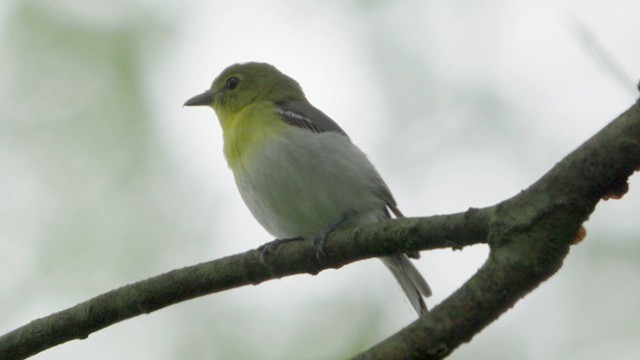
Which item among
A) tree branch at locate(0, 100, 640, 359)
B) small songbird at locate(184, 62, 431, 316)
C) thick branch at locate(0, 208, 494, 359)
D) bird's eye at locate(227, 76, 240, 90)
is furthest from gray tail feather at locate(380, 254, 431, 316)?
bird's eye at locate(227, 76, 240, 90)

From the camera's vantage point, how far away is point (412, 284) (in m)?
6.98

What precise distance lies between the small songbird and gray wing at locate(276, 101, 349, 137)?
1 cm

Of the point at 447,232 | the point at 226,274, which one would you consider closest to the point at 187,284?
the point at 226,274

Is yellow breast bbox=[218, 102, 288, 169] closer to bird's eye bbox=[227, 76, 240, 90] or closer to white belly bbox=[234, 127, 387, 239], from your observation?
white belly bbox=[234, 127, 387, 239]

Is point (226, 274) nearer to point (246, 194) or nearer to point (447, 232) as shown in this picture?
point (447, 232)

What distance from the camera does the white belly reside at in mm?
7031

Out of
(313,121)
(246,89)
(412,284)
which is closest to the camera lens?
(412,284)

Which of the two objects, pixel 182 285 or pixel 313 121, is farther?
pixel 313 121

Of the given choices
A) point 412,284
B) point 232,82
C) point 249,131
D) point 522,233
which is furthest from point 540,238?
point 232,82

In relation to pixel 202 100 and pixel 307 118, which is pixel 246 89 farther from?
pixel 307 118

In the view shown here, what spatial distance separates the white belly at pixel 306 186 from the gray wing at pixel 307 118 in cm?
28

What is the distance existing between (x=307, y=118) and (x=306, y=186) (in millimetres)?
1105

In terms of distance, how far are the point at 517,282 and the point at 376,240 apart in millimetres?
1073

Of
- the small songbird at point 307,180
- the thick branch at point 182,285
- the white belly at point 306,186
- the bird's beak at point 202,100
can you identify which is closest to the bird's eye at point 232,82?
the bird's beak at point 202,100
